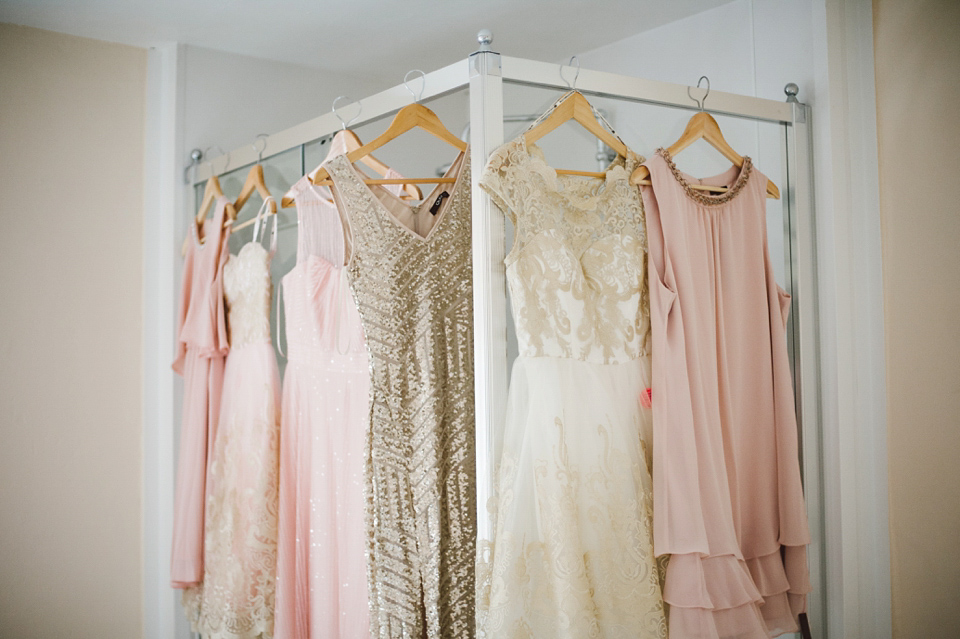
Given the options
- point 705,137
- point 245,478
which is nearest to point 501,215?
point 705,137

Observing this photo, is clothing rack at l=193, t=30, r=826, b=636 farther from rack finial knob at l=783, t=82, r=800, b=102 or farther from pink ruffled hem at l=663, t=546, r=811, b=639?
pink ruffled hem at l=663, t=546, r=811, b=639

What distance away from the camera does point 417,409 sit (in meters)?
1.46

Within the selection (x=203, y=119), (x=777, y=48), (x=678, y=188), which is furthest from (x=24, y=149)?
(x=777, y=48)

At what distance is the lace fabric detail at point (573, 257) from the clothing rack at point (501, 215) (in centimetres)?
4

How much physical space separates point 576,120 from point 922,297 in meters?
0.92

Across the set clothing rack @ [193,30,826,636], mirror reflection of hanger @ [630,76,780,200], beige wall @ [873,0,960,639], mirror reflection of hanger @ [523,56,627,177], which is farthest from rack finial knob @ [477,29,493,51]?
beige wall @ [873,0,960,639]

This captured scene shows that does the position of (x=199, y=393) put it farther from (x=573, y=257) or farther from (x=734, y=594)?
(x=734, y=594)

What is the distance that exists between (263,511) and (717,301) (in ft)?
3.89

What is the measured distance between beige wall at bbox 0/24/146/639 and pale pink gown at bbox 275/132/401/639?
31.5 inches

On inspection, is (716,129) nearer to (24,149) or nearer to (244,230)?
(244,230)

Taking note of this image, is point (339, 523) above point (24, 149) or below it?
below

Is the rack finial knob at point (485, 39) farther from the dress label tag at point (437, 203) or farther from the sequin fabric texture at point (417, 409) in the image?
the dress label tag at point (437, 203)

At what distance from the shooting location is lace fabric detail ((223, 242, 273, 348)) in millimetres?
1770

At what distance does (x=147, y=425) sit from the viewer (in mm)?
2156
